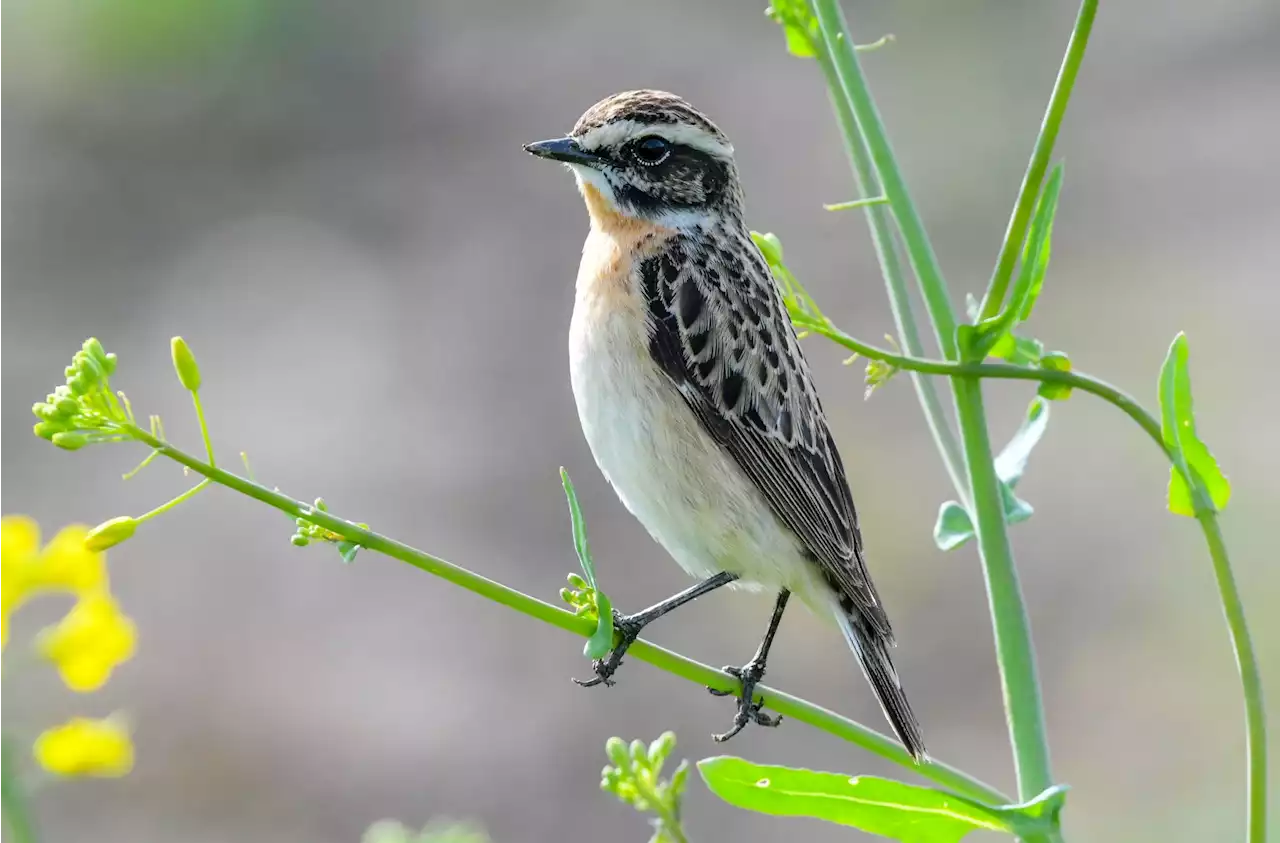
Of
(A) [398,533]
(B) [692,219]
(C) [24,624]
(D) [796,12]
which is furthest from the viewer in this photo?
(A) [398,533]

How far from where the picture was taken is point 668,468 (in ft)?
13.0

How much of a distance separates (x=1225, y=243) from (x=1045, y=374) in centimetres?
1079

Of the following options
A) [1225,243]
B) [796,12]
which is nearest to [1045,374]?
[796,12]

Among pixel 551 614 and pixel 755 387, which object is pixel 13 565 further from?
pixel 755 387

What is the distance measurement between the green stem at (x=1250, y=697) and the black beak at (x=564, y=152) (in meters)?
2.24

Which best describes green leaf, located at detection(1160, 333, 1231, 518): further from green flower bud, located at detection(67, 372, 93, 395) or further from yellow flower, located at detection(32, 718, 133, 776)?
yellow flower, located at detection(32, 718, 133, 776)

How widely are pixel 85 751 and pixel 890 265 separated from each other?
1892 mm

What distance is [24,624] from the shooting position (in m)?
7.96

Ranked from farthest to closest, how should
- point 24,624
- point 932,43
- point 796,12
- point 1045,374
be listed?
point 932,43 → point 24,624 → point 796,12 → point 1045,374

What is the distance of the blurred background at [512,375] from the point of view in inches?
332

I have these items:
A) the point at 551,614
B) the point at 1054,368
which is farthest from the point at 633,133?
the point at 551,614

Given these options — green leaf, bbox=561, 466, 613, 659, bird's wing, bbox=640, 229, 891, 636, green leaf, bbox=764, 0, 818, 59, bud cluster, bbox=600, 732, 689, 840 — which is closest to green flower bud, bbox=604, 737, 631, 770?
bud cluster, bbox=600, 732, 689, 840

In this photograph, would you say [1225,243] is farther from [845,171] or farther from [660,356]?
[660,356]

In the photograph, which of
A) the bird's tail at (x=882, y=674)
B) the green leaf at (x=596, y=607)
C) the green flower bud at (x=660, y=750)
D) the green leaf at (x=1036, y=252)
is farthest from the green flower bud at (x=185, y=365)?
the bird's tail at (x=882, y=674)
